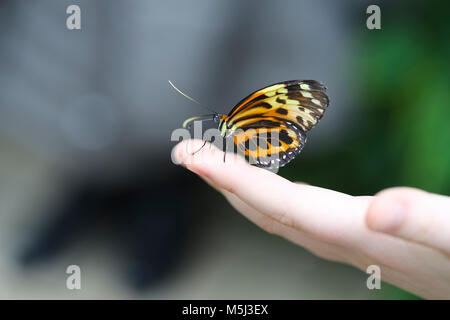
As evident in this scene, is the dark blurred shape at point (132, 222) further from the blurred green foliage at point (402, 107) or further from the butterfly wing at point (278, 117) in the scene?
the butterfly wing at point (278, 117)

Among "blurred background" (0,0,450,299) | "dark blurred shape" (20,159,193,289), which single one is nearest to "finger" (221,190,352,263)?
"blurred background" (0,0,450,299)

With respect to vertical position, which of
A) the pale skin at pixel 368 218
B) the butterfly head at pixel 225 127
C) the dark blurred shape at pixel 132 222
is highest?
the butterfly head at pixel 225 127

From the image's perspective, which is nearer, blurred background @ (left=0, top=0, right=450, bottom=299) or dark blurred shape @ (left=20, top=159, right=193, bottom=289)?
blurred background @ (left=0, top=0, right=450, bottom=299)

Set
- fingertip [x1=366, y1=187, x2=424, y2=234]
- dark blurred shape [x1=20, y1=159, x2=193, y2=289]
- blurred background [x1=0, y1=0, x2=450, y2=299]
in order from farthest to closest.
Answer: dark blurred shape [x1=20, y1=159, x2=193, y2=289]
blurred background [x1=0, y1=0, x2=450, y2=299]
fingertip [x1=366, y1=187, x2=424, y2=234]

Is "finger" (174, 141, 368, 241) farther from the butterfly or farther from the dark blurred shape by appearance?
the dark blurred shape

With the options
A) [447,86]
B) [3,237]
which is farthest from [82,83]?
[447,86]

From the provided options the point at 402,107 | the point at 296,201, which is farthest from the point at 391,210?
the point at 402,107

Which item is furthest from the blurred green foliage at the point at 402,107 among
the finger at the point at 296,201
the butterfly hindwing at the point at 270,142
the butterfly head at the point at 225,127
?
the finger at the point at 296,201

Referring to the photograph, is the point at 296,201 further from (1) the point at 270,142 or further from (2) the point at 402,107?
(2) the point at 402,107

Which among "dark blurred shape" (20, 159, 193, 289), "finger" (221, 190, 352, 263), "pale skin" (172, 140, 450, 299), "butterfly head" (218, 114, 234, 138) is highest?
"butterfly head" (218, 114, 234, 138)
